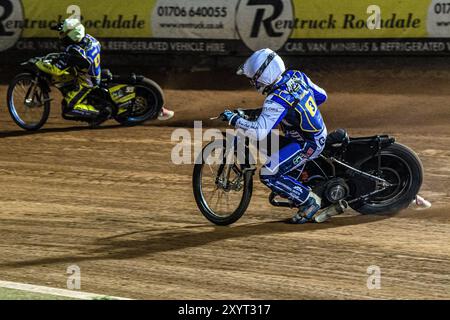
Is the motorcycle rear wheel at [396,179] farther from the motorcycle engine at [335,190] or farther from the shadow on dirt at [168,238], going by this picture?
the motorcycle engine at [335,190]

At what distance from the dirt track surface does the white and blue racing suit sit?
43cm

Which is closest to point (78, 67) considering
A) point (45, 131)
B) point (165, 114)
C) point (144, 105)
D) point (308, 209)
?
point (45, 131)

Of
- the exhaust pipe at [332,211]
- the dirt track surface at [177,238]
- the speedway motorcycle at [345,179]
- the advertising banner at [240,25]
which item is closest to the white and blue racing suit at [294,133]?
the speedway motorcycle at [345,179]

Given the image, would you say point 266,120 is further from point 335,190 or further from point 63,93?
point 63,93

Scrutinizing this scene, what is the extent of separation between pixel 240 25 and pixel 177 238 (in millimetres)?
10291

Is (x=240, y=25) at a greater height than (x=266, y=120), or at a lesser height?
greater

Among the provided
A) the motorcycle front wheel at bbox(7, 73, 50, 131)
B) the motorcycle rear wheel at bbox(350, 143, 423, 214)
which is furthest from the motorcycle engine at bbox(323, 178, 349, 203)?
the motorcycle front wheel at bbox(7, 73, 50, 131)

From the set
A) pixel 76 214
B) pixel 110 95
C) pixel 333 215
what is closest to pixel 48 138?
pixel 110 95

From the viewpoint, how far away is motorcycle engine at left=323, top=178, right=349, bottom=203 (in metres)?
8.20

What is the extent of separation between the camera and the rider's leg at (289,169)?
8055mm

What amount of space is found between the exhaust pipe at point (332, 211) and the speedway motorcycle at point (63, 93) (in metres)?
6.70

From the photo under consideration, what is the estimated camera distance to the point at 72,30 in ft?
44.8
